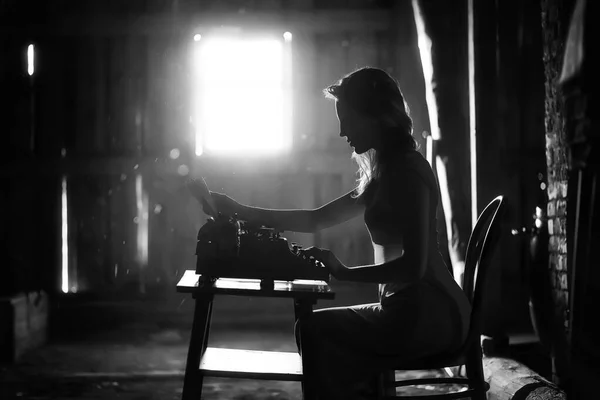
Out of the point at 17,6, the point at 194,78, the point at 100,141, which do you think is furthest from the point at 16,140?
the point at 194,78

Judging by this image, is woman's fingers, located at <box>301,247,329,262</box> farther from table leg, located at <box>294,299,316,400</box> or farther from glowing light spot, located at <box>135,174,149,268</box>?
glowing light spot, located at <box>135,174,149,268</box>

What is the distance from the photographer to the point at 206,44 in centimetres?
658

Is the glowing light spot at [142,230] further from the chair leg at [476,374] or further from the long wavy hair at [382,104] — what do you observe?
the chair leg at [476,374]

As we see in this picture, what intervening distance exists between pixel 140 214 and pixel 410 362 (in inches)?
188

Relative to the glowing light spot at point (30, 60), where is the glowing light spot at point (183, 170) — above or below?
below

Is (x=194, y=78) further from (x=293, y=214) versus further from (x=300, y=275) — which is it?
(x=300, y=275)

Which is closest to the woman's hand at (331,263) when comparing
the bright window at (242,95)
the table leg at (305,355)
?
the table leg at (305,355)

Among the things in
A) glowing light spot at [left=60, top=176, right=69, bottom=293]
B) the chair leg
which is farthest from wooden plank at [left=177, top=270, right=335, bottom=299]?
glowing light spot at [left=60, top=176, right=69, bottom=293]

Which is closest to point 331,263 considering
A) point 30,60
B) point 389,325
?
point 389,325

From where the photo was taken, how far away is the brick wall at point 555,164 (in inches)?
156

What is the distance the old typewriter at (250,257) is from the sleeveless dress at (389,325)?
0.54ft

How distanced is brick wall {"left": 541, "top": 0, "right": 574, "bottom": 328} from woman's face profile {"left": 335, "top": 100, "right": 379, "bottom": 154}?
1.91 m

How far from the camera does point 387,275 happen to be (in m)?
2.15

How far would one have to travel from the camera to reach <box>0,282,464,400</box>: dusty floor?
4246 millimetres
